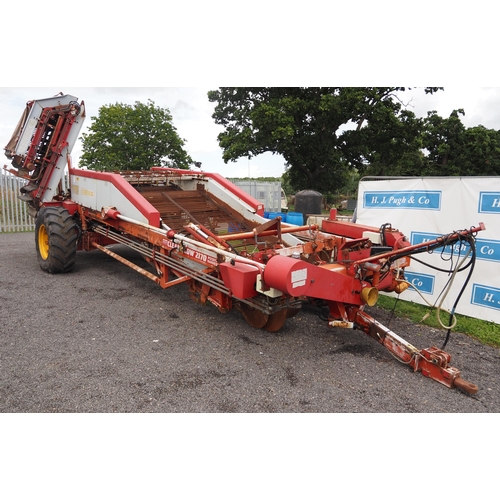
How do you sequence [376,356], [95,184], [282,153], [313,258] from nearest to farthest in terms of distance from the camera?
1. [376,356]
2. [313,258]
3. [95,184]
4. [282,153]

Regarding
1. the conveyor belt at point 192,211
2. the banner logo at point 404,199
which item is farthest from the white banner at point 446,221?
the conveyor belt at point 192,211

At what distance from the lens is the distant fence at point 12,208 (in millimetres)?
12453

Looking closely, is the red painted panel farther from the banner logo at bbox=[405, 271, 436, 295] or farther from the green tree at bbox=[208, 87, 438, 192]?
the green tree at bbox=[208, 87, 438, 192]

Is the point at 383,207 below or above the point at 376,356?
above

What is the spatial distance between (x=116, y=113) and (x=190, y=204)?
557 inches

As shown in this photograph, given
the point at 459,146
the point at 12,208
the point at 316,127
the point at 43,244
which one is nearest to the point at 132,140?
the point at 12,208

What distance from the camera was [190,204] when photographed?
20.5 feet

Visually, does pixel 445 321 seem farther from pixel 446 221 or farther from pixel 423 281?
pixel 446 221

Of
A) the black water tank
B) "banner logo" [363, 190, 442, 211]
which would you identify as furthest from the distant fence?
"banner logo" [363, 190, 442, 211]

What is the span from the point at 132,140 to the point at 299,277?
1663 cm

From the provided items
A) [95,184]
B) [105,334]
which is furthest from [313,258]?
[95,184]

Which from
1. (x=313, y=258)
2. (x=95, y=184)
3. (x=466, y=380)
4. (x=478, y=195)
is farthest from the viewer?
(x=95, y=184)

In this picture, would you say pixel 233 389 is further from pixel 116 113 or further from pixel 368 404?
pixel 116 113

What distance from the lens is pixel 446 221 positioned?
5.56m
